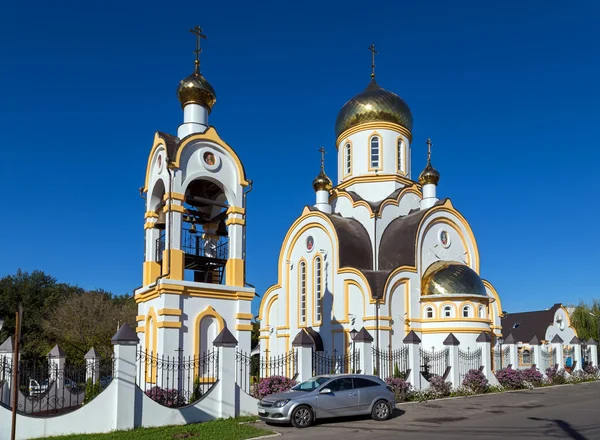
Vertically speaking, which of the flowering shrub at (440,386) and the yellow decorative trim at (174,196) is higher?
the yellow decorative trim at (174,196)

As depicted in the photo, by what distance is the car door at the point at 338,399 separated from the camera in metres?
12.1

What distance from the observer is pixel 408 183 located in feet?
87.9

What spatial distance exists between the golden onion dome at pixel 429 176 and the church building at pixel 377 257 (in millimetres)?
46

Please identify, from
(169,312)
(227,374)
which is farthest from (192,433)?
(169,312)

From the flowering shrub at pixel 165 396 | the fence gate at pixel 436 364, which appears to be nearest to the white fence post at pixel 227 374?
the flowering shrub at pixel 165 396

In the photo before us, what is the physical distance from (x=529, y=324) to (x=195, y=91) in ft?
97.8

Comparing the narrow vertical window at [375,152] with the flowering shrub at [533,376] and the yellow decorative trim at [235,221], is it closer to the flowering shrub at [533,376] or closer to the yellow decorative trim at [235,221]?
the flowering shrub at [533,376]

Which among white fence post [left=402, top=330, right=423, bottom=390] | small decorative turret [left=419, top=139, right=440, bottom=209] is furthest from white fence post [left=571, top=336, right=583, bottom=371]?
white fence post [left=402, top=330, right=423, bottom=390]

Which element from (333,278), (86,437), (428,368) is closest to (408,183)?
(333,278)

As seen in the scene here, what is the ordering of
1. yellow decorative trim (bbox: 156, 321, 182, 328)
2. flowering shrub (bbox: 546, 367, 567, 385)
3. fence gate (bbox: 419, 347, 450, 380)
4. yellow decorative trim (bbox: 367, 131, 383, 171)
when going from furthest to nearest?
1. yellow decorative trim (bbox: 367, 131, 383, 171)
2. flowering shrub (bbox: 546, 367, 567, 385)
3. fence gate (bbox: 419, 347, 450, 380)
4. yellow decorative trim (bbox: 156, 321, 182, 328)

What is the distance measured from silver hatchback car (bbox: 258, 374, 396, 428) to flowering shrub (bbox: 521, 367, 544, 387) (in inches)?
403

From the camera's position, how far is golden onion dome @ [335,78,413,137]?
88.6 ft

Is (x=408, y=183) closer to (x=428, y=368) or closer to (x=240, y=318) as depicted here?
(x=428, y=368)

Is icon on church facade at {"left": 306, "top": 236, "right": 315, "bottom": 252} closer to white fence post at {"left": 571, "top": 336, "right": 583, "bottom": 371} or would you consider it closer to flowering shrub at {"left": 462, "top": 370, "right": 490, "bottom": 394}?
flowering shrub at {"left": 462, "top": 370, "right": 490, "bottom": 394}
